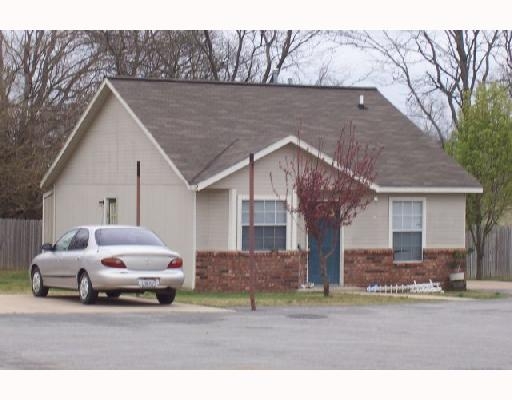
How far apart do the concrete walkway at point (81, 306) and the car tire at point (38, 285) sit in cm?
16

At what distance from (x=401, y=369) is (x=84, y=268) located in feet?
34.7

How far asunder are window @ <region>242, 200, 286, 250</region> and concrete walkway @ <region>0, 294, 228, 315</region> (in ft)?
16.0

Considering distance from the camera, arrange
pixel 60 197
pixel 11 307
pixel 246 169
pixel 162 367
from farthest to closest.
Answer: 1. pixel 60 197
2. pixel 246 169
3. pixel 11 307
4. pixel 162 367

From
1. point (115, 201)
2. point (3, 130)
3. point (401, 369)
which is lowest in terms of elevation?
point (401, 369)

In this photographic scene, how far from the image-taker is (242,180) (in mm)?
30078

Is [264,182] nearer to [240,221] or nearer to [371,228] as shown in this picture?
[240,221]

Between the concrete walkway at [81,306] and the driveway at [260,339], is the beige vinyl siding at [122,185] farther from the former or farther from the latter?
the driveway at [260,339]

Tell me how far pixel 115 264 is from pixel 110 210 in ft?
37.5

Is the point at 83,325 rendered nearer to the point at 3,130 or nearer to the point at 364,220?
the point at 364,220

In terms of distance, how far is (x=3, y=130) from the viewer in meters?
41.5

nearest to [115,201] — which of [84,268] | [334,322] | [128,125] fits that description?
[128,125]

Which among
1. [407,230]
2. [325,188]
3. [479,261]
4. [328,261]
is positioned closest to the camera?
[325,188]

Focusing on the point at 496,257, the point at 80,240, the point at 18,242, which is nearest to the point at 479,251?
the point at 496,257

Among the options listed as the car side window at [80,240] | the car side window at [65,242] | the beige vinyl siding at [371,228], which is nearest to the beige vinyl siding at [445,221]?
the beige vinyl siding at [371,228]
